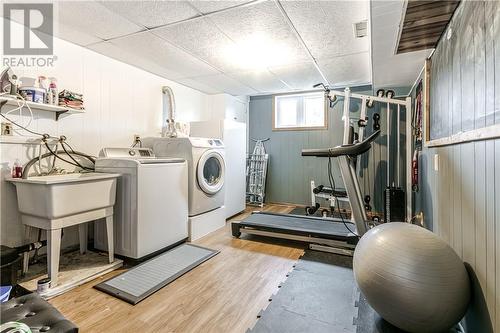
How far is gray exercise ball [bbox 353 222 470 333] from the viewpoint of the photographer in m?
1.24

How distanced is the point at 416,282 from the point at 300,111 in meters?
4.17

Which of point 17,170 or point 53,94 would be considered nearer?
point 17,170

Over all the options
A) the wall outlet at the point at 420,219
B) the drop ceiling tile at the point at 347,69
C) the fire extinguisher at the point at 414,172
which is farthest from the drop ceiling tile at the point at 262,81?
the wall outlet at the point at 420,219

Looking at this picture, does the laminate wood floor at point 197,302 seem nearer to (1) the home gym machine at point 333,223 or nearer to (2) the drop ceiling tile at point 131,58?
(1) the home gym machine at point 333,223

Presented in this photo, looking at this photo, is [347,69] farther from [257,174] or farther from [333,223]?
[257,174]

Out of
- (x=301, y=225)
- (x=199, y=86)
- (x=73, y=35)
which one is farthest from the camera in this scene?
(x=199, y=86)

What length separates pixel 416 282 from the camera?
1257 mm

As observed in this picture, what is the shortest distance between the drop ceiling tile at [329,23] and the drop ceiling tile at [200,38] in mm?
767

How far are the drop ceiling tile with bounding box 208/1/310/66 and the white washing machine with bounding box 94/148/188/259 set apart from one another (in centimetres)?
149

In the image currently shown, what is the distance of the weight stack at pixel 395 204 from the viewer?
11.5 ft

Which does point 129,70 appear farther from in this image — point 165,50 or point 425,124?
point 425,124

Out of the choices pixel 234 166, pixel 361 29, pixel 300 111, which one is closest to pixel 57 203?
pixel 234 166

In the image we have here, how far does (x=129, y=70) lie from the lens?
3350mm

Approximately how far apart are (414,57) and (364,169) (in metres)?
2.25
